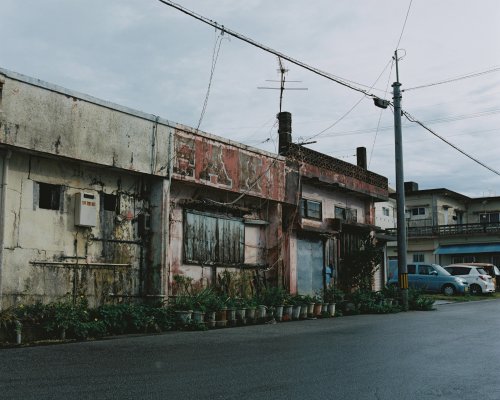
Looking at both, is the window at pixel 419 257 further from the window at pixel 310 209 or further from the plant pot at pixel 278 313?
the plant pot at pixel 278 313

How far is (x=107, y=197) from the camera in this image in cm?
1453

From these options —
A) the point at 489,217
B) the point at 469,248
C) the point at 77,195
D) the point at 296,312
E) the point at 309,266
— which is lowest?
the point at 296,312

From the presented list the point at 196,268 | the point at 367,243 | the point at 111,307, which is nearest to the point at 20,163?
the point at 111,307

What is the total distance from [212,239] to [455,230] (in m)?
37.2

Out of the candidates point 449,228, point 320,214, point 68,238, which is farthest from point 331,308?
point 449,228

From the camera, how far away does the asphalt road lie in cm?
619

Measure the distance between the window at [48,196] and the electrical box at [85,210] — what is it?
1.43 ft

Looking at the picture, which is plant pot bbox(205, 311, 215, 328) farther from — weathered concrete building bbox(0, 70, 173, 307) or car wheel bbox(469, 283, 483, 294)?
car wheel bbox(469, 283, 483, 294)

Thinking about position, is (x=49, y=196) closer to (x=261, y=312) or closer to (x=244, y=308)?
(x=244, y=308)

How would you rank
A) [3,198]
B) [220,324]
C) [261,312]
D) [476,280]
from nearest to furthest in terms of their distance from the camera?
[3,198]
[220,324]
[261,312]
[476,280]

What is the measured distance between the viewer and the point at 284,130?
2241 cm

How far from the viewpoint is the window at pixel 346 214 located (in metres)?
24.7

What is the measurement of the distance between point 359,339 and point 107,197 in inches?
284

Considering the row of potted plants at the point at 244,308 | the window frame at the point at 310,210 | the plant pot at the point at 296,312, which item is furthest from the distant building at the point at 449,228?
the plant pot at the point at 296,312
